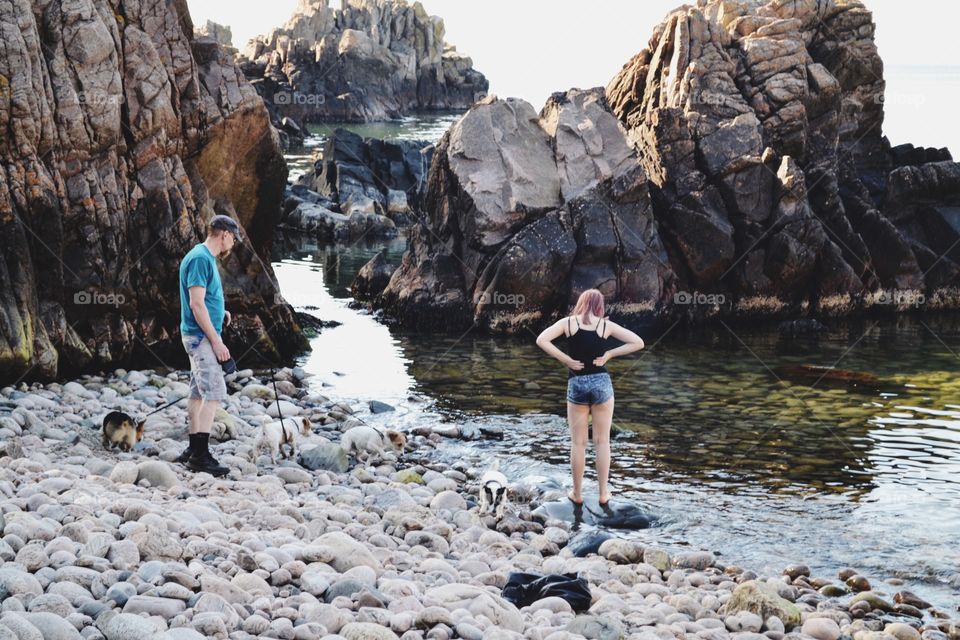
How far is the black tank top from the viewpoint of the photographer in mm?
11320

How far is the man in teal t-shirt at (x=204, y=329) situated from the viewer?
10758mm

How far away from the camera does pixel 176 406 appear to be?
600 inches

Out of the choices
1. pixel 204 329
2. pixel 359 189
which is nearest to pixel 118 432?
pixel 204 329

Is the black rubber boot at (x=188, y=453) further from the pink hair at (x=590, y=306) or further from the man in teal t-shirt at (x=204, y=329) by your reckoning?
the pink hair at (x=590, y=306)

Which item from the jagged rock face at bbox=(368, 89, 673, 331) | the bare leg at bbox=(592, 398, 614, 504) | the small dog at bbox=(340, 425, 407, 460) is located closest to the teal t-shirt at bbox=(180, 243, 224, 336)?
the small dog at bbox=(340, 425, 407, 460)

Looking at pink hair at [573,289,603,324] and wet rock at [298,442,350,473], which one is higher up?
pink hair at [573,289,603,324]

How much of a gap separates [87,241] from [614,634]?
12.6 meters

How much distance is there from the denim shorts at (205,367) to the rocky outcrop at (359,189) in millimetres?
34960

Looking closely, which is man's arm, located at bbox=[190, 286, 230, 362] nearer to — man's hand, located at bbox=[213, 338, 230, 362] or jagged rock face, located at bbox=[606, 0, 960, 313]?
man's hand, located at bbox=[213, 338, 230, 362]

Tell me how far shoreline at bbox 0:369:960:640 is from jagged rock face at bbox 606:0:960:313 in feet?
54.4

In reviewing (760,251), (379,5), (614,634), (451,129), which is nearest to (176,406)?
(614,634)

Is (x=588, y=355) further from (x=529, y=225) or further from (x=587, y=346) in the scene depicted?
(x=529, y=225)

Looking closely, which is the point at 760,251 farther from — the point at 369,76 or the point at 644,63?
the point at 369,76

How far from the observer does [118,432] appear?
39.6 ft
